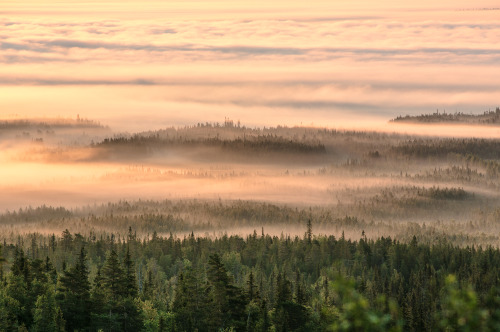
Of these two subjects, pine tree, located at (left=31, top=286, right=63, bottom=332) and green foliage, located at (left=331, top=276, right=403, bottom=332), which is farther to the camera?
pine tree, located at (left=31, top=286, right=63, bottom=332)

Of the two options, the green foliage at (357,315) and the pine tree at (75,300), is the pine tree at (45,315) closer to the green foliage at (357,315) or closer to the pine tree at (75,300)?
the pine tree at (75,300)

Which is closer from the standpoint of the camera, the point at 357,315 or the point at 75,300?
the point at 357,315

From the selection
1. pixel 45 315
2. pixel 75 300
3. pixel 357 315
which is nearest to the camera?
pixel 357 315

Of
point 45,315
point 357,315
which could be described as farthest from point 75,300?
point 357,315

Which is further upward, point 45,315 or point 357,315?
point 357,315

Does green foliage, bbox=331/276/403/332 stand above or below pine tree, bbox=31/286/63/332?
above

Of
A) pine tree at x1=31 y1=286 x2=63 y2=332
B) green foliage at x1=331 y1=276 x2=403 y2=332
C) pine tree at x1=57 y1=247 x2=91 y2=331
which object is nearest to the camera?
green foliage at x1=331 y1=276 x2=403 y2=332

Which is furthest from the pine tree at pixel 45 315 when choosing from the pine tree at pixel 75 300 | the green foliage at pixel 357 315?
the green foliage at pixel 357 315

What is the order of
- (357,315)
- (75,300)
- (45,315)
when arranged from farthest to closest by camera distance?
(75,300) → (45,315) → (357,315)

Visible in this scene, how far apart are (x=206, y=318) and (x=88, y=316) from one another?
759 inches

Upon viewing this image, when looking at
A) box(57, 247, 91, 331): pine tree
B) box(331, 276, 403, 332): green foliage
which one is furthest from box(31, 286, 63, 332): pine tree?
box(331, 276, 403, 332): green foliage

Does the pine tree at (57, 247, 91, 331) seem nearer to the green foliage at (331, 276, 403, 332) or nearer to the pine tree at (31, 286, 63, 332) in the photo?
the pine tree at (31, 286, 63, 332)

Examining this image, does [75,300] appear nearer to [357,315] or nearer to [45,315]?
[45,315]

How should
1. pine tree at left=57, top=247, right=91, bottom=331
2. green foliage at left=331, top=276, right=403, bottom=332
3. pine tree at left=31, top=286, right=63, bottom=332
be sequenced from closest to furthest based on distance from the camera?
1. green foliage at left=331, top=276, right=403, bottom=332
2. pine tree at left=31, top=286, right=63, bottom=332
3. pine tree at left=57, top=247, right=91, bottom=331
